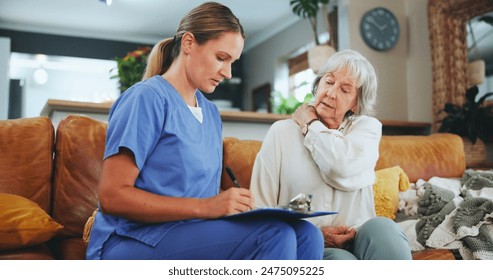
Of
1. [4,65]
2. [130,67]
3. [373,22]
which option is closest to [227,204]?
[130,67]

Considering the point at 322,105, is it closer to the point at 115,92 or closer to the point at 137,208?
the point at 137,208

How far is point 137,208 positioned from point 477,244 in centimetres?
110

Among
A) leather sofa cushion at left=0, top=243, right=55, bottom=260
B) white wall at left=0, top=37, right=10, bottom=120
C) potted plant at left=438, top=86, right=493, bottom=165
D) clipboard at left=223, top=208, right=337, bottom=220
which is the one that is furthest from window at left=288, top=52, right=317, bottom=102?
clipboard at left=223, top=208, right=337, bottom=220

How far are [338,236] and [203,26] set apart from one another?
25.3 inches

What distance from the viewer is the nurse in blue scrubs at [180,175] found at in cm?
102

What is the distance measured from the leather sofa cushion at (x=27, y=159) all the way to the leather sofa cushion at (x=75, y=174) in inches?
1.2

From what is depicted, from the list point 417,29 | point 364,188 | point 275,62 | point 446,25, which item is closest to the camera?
point 364,188

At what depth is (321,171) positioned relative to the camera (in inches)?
62.4

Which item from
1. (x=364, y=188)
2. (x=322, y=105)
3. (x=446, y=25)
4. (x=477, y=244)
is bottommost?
(x=477, y=244)

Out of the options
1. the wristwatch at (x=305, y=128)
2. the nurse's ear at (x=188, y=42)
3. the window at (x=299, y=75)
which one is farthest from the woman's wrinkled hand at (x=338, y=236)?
the window at (x=299, y=75)

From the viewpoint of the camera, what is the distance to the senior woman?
1.55 meters

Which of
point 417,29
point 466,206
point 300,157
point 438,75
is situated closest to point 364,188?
point 300,157

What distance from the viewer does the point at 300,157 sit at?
1.62 meters

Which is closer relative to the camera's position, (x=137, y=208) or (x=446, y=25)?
(x=137, y=208)
